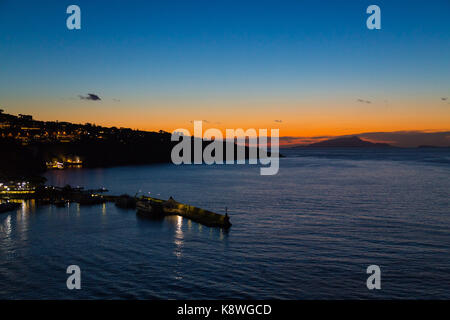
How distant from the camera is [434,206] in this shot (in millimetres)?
49375

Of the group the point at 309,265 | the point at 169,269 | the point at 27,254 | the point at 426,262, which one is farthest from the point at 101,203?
the point at 426,262

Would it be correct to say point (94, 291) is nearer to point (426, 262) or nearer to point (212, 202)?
point (426, 262)

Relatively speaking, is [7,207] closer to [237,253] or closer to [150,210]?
[150,210]

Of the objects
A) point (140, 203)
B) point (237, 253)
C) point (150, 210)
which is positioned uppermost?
point (140, 203)

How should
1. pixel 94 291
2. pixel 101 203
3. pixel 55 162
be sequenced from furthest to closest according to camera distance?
pixel 55 162 → pixel 101 203 → pixel 94 291

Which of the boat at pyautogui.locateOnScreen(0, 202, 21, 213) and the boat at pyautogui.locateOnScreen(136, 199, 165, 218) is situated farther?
the boat at pyautogui.locateOnScreen(0, 202, 21, 213)

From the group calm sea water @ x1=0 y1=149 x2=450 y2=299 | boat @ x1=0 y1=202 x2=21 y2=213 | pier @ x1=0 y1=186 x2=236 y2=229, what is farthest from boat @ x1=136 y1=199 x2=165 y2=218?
boat @ x1=0 y1=202 x2=21 y2=213

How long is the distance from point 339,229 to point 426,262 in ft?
36.2

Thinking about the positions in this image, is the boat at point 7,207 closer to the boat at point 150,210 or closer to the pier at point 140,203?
the pier at point 140,203

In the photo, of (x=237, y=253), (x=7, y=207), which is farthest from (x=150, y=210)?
(x=7, y=207)

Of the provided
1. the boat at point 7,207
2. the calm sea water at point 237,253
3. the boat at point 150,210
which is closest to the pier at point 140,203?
the boat at point 150,210

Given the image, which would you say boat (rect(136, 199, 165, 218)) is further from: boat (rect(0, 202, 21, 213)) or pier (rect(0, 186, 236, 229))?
boat (rect(0, 202, 21, 213))

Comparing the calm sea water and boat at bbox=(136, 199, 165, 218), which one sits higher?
boat at bbox=(136, 199, 165, 218)
